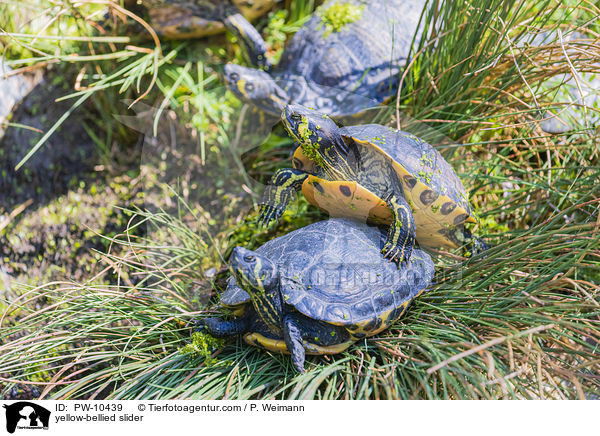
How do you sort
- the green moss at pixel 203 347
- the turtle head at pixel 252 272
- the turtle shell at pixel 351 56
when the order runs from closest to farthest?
the turtle head at pixel 252 272
the green moss at pixel 203 347
the turtle shell at pixel 351 56

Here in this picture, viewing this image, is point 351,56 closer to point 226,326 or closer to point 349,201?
point 349,201

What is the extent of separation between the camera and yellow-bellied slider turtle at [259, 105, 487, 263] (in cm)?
151

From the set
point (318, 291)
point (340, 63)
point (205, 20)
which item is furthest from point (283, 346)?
point (205, 20)

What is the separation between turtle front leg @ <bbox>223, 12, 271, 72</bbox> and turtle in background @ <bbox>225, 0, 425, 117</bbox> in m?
0.11

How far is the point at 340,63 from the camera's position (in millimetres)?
2514

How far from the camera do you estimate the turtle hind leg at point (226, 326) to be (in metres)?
1.50

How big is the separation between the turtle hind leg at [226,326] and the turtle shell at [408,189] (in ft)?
1.98

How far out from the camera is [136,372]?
1.62 meters

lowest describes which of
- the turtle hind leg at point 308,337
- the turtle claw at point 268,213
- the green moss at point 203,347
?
the green moss at point 203,347
